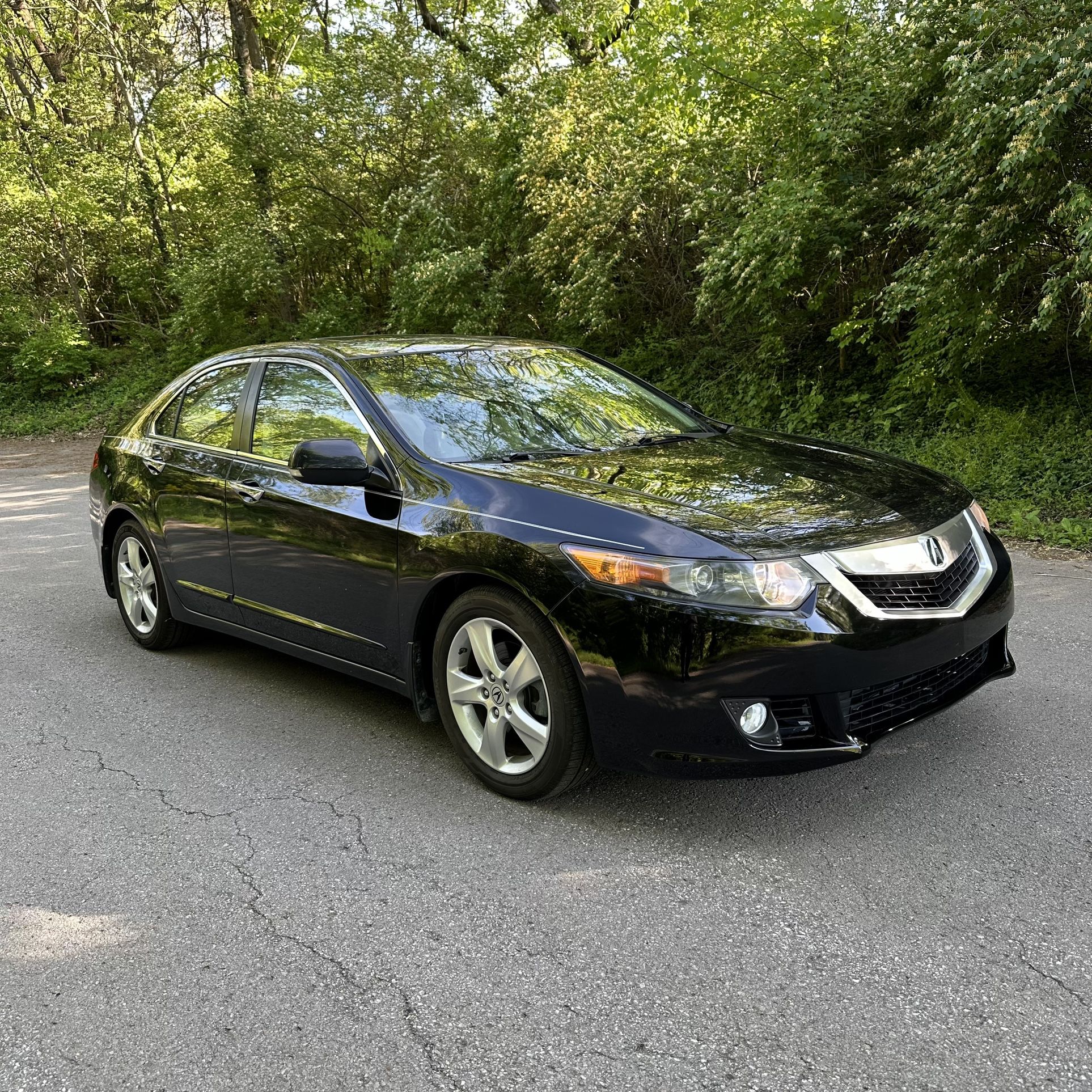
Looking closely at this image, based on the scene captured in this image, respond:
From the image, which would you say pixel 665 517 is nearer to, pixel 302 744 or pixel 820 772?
pixel 820 772

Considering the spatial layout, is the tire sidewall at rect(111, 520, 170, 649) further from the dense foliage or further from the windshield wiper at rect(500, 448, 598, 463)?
the dense foliage

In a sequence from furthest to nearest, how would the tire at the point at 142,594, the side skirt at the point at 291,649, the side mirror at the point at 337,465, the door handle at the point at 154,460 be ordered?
1. the tire at the point at 142,594
2. the door handle at the point at 154,460
3. the side skirt at the point at 291,649
4. the side mirror at the point at 337,465

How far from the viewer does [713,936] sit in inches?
112

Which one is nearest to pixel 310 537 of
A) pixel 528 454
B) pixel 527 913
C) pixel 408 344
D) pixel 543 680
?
pixel 528 454

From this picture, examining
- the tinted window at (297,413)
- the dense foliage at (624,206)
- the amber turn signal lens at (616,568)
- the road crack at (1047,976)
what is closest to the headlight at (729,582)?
the amber turn signal lens at (616,568)

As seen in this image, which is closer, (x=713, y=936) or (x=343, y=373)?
(x=713, y=936)

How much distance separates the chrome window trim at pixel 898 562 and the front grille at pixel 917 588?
0.04 ft

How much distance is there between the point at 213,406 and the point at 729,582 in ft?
10.4

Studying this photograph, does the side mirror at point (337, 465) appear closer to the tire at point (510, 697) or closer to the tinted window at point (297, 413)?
the tinted window at point (297, 413)

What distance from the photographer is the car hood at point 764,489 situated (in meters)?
3.38

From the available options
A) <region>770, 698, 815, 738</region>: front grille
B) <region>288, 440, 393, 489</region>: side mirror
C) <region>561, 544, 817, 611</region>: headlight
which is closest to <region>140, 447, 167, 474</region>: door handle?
<region>288, 440, 393, 489</region>: side mirror

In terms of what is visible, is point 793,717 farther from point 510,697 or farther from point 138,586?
point 138,586

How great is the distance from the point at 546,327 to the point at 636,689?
41.7 ft

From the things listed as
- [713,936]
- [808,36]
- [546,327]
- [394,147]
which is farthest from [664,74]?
[713,936]
